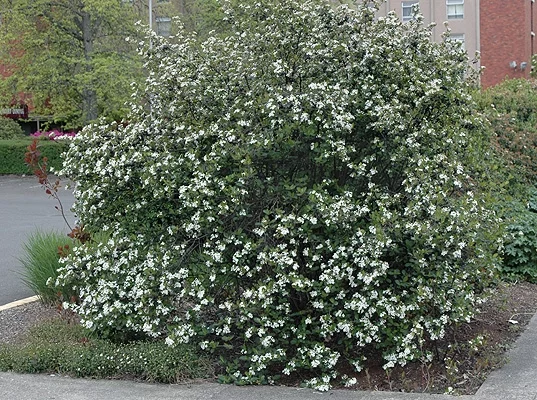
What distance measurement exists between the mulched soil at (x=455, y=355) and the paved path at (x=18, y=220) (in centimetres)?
173

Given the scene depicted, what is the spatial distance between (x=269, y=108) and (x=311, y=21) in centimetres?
98

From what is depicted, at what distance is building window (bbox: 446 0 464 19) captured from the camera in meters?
45.7

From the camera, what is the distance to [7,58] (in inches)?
1220

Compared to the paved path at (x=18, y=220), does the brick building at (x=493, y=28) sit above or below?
above

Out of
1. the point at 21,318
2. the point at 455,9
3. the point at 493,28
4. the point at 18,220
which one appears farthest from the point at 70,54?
the point at 493,28

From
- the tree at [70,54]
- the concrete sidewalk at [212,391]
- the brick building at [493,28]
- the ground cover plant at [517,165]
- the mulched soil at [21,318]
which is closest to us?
the concrete sidewalk at [212,391]

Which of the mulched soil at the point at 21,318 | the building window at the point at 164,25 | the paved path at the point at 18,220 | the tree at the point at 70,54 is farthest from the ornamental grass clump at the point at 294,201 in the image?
the building window at the point at 164,25

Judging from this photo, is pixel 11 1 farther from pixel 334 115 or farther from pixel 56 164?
pixel 334 115

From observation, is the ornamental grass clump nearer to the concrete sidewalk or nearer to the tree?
the concrete sidewalk

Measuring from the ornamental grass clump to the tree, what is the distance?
22.8m

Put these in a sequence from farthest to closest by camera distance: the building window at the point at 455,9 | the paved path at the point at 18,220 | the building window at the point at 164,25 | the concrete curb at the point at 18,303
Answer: the building window at the point at 455,9 < the building window at the point at 164,25 < the paved path at the point at 18,220 < the concrete curb at the point at 18,303

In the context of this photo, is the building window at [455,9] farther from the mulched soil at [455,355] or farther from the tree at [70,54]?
the mulched soil at [455,355]

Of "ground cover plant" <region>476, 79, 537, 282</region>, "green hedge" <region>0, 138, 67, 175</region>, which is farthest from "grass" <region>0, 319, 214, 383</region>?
"green hedge" <region>0, 138, 67, 175</region>

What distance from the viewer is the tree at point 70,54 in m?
29.1
